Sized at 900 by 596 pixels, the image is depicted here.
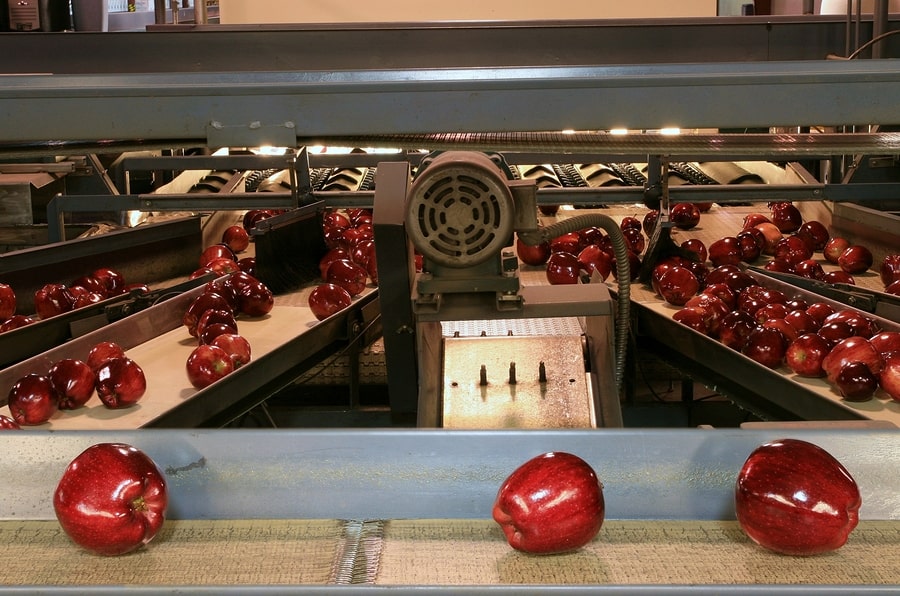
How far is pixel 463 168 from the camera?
207 cm

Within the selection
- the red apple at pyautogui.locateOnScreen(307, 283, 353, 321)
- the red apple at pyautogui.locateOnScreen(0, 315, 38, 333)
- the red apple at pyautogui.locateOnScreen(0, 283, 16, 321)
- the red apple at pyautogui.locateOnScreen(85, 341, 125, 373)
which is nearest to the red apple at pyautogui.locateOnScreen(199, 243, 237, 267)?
the red apple at pyautogui.locateOnScreen(307, 283, 353, 321)

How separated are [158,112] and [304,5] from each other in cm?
784

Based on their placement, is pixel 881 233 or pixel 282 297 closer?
pixel 282 297

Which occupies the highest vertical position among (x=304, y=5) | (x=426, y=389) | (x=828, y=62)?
(x=304, y=5)

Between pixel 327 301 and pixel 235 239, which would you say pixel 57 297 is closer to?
pixel 327 301

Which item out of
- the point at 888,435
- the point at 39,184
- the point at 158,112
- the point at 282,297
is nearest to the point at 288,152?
the point at 282,297

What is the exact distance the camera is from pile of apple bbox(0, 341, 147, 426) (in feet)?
7.42

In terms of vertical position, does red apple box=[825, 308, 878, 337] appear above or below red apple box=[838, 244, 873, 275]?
below

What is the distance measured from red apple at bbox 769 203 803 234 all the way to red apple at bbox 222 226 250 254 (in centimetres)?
239

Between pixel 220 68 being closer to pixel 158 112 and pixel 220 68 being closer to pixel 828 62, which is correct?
pixel 158 112

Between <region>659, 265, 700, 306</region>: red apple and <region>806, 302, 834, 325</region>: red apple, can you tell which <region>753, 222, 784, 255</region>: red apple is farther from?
<region>806, 302, 834, 325</region>: red apple

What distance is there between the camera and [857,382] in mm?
2334

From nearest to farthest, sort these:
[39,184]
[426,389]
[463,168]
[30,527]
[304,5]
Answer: [30,527] → [463,168] → [426,389] → [39,184] → [304,5]

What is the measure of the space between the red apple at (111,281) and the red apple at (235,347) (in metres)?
0.85
